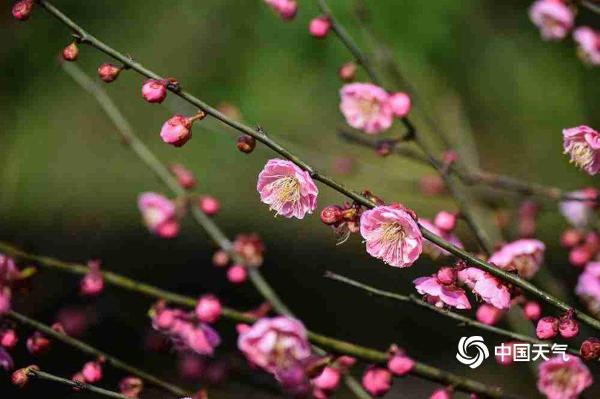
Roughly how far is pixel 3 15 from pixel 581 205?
2.88m

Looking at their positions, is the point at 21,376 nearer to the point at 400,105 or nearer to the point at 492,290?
the point at 492,290

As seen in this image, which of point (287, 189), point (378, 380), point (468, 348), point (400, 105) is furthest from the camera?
point (400, 105)

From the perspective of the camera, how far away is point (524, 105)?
161 inches

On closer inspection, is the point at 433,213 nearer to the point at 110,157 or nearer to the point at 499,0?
the point at 499,0

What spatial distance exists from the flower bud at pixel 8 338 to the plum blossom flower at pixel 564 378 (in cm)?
86

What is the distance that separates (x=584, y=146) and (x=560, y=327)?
0.28 metres

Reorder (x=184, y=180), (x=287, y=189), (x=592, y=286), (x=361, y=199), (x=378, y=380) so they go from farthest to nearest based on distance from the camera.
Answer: (x=184, y=180) → (x=592, y=286) → (x=378, y=380) → (x=287, y=189) → (x=361, y=199)

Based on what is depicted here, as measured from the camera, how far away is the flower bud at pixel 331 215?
Result: 977 mm

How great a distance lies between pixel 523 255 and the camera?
1.37 m

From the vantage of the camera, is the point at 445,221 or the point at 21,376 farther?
the point at 445,221

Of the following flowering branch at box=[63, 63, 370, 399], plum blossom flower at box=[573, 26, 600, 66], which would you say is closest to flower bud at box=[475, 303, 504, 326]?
flowering branch at box=[63, 63, 370, 399]

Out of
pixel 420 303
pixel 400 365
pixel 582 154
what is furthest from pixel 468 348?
pixel 582 154

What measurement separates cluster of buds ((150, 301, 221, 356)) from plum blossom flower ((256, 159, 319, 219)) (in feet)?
1.10

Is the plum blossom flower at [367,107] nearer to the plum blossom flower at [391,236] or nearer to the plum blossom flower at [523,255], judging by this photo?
the plum blossom flower at [523,255]
